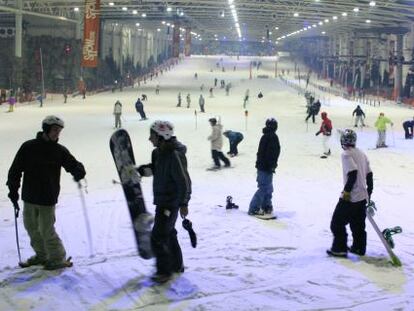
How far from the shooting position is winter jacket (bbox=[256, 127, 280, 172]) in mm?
7910

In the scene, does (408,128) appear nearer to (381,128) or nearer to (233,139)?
(381,128)

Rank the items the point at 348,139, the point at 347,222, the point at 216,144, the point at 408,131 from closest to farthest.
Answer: the point at 348,139 → the point at 347,222 → the point at 216,144 → the point at 408,131

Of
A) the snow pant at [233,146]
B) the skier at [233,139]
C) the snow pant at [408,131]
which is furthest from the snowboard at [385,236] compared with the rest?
the snow pant at [408,131]

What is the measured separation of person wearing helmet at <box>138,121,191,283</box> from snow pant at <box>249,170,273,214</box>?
324cm

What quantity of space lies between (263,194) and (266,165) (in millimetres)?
424

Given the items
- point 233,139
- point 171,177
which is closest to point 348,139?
point 171,177

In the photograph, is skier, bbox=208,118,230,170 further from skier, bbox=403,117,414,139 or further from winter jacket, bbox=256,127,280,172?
skier, bbox=403,117,414,139

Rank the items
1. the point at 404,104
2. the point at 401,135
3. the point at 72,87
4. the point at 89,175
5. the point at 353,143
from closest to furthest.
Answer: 1. the point at 353,143
2. the point at 89,175
3. the point at 401,135
4. the point at 404,104
5. the point at 72,87

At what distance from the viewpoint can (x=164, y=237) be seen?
491cm

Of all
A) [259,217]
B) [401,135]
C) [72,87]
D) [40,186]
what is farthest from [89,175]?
[72,87]

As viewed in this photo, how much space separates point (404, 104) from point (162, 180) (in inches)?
1512

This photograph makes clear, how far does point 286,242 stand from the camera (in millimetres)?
6547

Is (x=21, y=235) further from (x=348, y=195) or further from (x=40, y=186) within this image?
(x=348, y=195)

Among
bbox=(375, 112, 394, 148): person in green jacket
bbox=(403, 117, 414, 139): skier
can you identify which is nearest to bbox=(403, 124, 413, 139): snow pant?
bbox=(403, 117, 414, 139): skier
